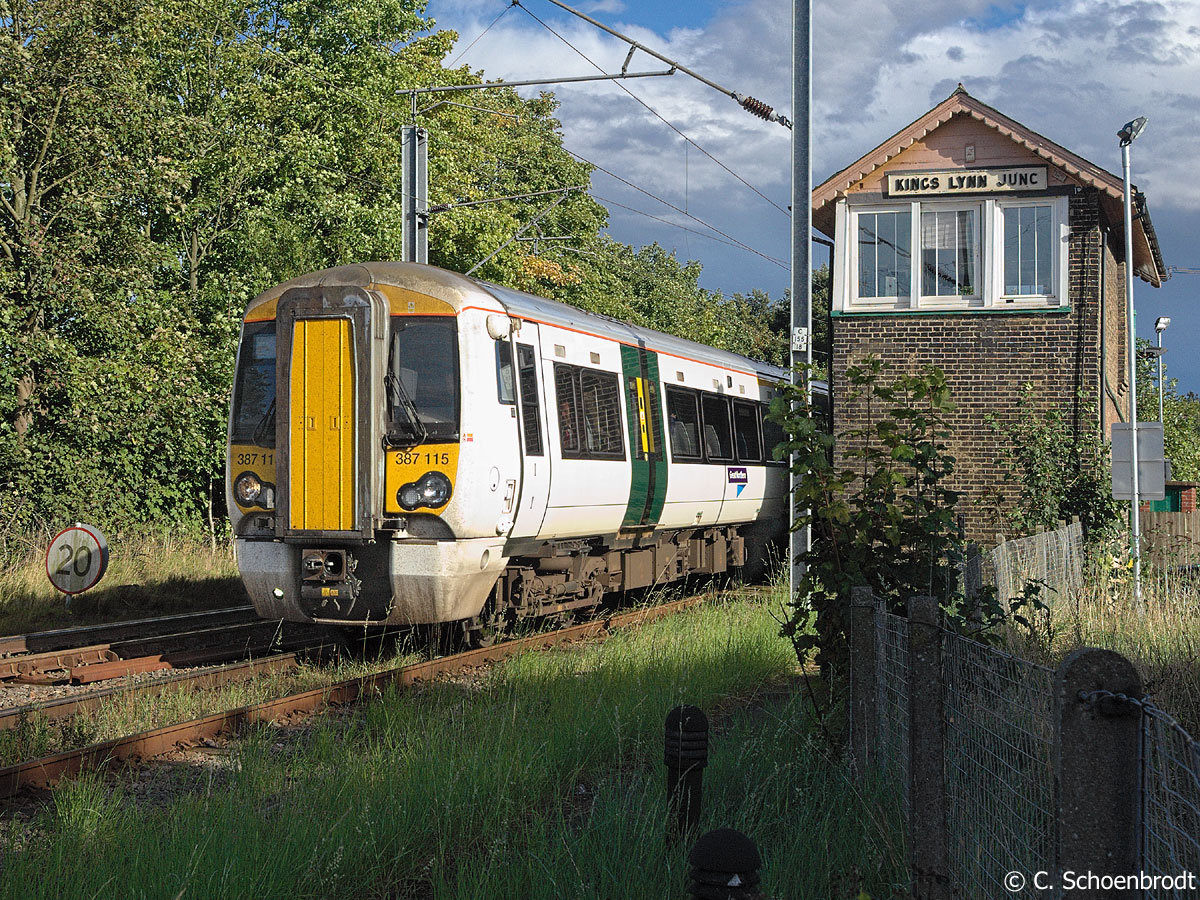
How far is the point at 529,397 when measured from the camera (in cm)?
1035

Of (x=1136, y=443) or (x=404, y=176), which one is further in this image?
(x=404, y=176)

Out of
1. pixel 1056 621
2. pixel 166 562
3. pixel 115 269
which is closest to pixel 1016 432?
pixel 1056 621

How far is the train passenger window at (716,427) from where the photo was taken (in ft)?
47.7

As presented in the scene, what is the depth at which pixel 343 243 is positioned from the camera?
22109 millimetres

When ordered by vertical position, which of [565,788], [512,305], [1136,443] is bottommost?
[565,788]

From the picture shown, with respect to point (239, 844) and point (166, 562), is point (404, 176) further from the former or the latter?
point (239, 844)

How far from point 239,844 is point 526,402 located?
5966 millimetres

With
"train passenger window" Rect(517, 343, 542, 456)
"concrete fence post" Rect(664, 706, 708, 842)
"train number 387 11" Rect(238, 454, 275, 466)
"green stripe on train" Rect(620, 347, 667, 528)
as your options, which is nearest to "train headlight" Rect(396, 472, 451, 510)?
"train passenger window" Rect(517, 343, 542, 456)

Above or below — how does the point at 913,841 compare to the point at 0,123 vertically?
below

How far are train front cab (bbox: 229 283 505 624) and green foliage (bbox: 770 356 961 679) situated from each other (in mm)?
3778

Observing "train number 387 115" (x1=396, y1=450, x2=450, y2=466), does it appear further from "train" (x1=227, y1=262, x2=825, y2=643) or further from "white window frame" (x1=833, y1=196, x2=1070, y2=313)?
"white window frame" (x1=833, y1=196, x2=1070, y2=313)

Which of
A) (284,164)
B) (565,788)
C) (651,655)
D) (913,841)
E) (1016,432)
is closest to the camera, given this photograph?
(913,841)

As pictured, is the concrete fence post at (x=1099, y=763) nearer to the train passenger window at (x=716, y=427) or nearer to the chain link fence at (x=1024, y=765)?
the chain link fence at (x=1024, y=765)

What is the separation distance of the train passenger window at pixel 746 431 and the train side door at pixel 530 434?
17.9 ft
